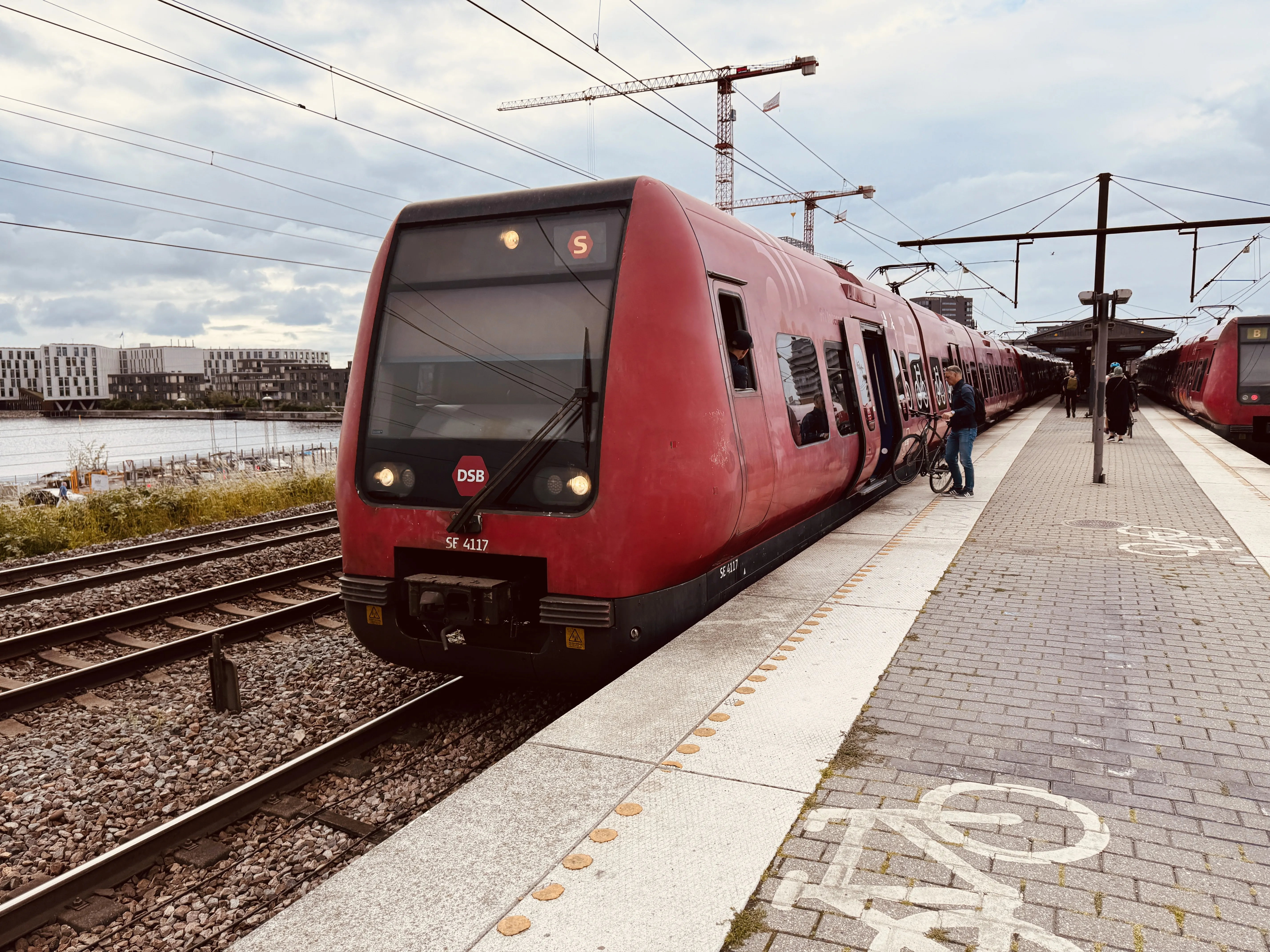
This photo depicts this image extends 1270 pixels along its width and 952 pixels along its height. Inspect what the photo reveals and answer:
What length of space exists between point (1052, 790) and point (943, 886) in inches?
35.3

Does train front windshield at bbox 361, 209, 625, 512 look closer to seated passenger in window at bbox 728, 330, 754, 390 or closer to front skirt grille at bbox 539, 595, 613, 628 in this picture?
front skirt grille at bbox 539, 595, 613, 628

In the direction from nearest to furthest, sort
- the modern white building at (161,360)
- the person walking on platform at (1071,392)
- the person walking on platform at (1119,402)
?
the person walking on platform at (1119,402)
the person walking on platform at (1071,392)
the modern white building at (161,360)

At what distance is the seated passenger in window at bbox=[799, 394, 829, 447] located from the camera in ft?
23.2

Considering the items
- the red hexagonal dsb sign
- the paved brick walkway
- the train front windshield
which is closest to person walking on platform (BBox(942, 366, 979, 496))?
the paved brick walkway

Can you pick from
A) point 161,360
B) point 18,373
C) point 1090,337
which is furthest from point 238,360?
point 1090,337

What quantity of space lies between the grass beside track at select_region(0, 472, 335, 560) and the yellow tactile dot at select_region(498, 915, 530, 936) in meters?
Result: 12.9

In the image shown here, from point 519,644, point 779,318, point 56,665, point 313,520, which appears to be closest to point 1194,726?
point 519,644

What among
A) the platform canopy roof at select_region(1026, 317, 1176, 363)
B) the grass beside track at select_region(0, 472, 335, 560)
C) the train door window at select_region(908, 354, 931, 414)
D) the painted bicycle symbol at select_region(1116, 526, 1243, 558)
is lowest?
the grass beside track at select_region(0, 472, 335, 560)

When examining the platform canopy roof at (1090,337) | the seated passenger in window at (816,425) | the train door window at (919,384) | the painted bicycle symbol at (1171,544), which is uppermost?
the platform canopy roof at (1090,337)

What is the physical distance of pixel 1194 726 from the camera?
12.8 feet

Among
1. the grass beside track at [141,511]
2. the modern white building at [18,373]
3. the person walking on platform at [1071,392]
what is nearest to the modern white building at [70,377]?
the modern white building at [18,373]

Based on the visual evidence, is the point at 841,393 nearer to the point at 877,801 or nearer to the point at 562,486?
the point at 562,486

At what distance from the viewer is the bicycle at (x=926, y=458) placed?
12156 millimetres

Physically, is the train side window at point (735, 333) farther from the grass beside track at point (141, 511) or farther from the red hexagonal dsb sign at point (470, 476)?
the grass beside track at point (141, 511)
